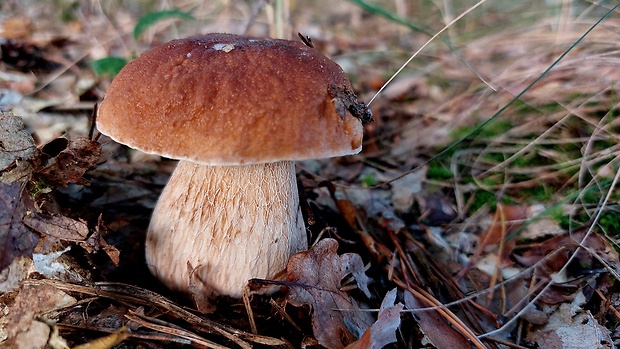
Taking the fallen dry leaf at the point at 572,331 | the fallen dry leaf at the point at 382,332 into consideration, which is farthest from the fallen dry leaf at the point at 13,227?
the fallen dry leaf at the point at 572,331

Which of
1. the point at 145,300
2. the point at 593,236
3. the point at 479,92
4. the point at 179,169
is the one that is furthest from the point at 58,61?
the point at 593,236

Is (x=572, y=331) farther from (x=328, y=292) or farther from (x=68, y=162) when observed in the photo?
(x=68, y=162)

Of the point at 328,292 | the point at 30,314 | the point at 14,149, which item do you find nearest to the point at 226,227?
the point at 328,292

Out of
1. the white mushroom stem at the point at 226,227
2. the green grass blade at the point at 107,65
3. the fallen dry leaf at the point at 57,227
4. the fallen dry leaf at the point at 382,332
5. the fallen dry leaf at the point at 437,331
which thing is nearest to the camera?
the fallen dry leaf at the point at 382,332

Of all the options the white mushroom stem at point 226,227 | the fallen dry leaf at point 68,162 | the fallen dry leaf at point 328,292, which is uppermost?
the fallen dry leaf at point 68,162

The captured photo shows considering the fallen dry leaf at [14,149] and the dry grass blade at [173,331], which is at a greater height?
the fallen dry leaf at [14,149]

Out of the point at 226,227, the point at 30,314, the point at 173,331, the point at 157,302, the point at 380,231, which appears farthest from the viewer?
the point at 380,231

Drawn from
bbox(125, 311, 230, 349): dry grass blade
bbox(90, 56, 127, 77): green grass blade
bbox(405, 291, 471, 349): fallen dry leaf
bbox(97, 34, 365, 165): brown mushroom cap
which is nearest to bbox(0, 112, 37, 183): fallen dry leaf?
bbox(97, 34, 365, 165): brown mushroom cap

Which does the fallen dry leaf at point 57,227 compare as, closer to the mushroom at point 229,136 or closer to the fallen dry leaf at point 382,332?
the mushroom at point 229,136
